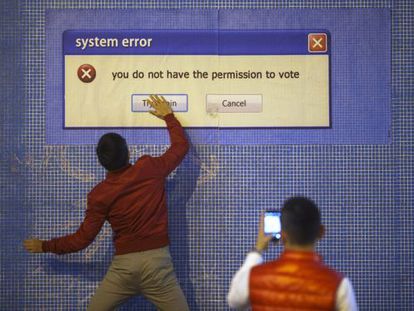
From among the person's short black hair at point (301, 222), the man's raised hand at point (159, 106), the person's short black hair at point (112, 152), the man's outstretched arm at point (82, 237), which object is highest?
the man's raised hand at point (159, 106)

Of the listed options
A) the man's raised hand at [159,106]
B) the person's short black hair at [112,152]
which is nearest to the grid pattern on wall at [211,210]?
the man's raised hand at [159,106]

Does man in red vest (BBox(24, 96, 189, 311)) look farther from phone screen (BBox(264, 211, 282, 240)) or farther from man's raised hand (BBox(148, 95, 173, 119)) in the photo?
phone screen (BBox(264, 211, 282, 240))

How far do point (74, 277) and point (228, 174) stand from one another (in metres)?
1.30

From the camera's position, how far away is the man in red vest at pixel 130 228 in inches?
134

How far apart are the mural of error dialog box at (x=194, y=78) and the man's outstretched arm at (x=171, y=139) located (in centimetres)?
8

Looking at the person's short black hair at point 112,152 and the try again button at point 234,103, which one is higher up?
the try again button at point 234,103

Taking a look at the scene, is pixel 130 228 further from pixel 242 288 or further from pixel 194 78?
pixel 242 288

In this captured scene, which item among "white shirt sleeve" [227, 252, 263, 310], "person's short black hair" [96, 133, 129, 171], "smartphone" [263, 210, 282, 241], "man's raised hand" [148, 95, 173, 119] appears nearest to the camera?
"white shirt sleeve" [227, 252, 263, 310]

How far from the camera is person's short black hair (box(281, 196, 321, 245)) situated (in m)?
2.28

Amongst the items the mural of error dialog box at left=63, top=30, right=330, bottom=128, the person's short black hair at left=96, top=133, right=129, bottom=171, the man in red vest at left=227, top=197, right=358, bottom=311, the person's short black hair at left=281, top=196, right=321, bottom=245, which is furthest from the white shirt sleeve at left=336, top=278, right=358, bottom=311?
the mural of error dialog box at left=63, top=30, right=330, bottom=128

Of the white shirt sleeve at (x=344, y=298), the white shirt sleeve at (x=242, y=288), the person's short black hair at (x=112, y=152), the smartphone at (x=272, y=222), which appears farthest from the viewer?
the smartphone at (x=272, y=222)

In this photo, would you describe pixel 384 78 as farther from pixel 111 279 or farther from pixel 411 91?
pixel 111 279

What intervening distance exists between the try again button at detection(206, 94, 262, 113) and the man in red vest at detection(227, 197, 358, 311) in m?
1.75

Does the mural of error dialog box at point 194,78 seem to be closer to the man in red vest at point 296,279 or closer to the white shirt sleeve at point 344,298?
the man in red vest at point 296,279
